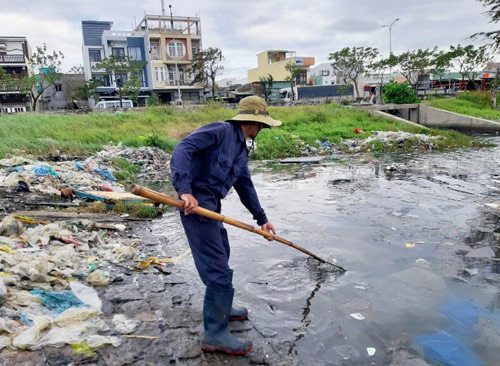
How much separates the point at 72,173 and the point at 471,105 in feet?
92.5

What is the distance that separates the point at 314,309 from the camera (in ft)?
10.6

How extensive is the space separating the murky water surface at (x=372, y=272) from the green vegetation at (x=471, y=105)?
18900mm

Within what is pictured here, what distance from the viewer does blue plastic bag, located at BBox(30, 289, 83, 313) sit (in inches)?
113

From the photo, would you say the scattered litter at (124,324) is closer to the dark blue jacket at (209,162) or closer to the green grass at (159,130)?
the dark blue jacket at (209,162)

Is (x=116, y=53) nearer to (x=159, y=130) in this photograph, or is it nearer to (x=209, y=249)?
(x=159, y=130)

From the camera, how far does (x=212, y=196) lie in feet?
8.50

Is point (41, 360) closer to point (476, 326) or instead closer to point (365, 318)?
point (365, 318)

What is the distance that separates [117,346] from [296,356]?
3.98 ft

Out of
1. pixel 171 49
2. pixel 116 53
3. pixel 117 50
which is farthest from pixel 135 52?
pixel 171 49

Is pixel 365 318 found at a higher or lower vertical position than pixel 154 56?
lower

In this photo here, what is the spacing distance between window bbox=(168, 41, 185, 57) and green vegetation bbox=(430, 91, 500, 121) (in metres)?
24.5

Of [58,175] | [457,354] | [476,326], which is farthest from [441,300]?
[58,175]

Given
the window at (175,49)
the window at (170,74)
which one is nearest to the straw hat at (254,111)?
the window at (175,49)

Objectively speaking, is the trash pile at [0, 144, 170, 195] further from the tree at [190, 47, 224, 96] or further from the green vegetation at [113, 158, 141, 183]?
the tree at [190, 47, 224, 96]
